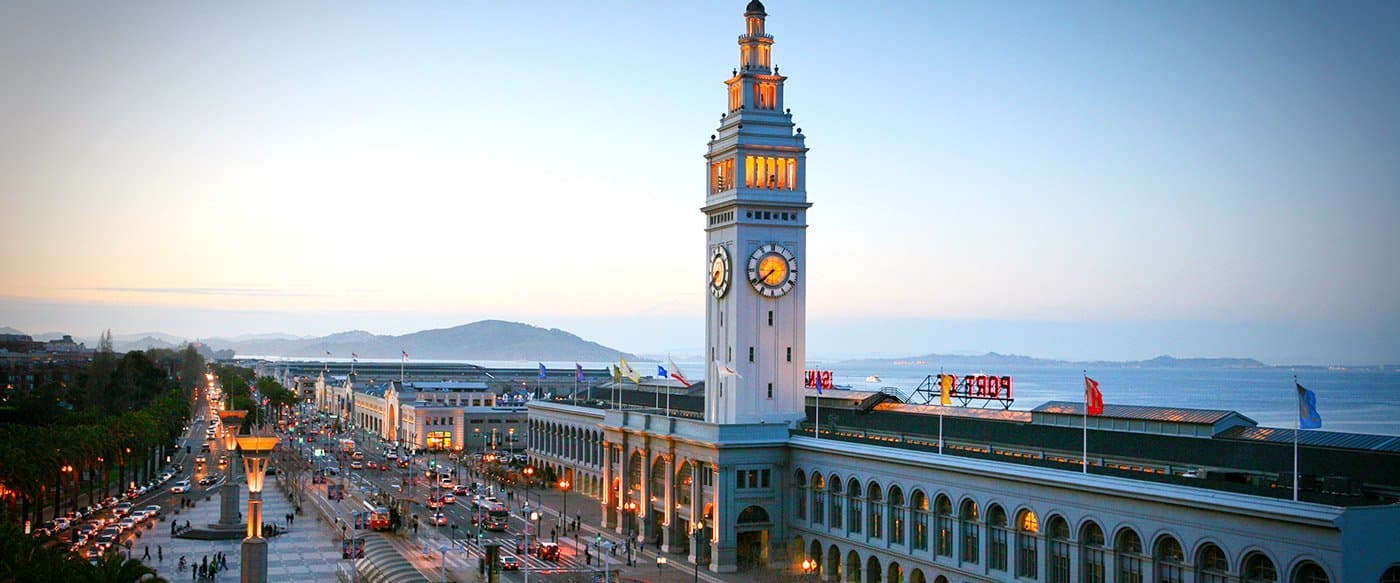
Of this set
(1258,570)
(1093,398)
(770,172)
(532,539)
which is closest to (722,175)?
(770,172)

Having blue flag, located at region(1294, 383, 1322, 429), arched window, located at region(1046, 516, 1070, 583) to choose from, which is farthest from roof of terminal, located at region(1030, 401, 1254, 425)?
blue flag, located at region(1294, 383, 1322, 429)

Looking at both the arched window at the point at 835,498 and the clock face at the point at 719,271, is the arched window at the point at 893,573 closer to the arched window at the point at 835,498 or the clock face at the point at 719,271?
the arched window at the point at 835,498

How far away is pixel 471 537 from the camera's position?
9806 centimetres

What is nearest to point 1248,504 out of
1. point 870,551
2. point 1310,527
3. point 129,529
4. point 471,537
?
point 1310,527

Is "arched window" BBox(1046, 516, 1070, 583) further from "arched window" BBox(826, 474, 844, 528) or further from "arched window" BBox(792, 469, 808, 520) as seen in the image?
"arched window" BBox(792, 469, 808, 520)

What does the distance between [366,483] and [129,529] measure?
39190 mm

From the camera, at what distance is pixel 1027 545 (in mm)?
62000

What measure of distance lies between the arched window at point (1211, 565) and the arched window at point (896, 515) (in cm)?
2152

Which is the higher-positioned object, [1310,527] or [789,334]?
[789,334]

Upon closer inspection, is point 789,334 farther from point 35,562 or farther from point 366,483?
point 366,483

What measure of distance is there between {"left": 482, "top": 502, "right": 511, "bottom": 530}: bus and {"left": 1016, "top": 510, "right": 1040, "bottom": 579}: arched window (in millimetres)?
50222

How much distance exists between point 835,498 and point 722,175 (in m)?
24.4

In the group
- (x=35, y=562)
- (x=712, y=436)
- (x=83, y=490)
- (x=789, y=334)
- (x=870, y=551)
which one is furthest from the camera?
(x=83, y=490)

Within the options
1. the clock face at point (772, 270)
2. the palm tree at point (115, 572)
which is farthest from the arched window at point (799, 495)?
the palm tree at point (115, 572)
